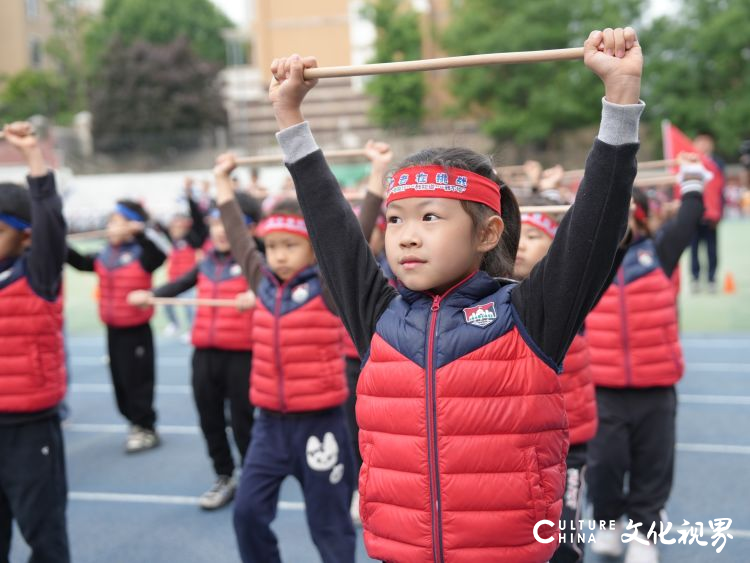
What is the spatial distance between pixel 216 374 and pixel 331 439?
165 cm

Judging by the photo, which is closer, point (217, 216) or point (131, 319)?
point (217, 216)

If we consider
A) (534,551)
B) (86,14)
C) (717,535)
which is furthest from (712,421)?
(86,14)

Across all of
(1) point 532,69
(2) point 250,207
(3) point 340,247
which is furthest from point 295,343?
(1) point 532,69

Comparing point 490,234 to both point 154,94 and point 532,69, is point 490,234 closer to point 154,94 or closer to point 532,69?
point 532,69

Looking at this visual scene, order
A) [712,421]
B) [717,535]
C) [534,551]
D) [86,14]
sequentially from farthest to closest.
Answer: [86,14]
[712,421]
[717,535]
[534,551]

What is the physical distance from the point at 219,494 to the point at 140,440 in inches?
63.2

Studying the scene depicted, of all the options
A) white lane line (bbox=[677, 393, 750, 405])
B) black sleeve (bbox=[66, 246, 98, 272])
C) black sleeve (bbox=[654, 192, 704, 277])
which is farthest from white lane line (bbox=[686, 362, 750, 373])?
black sleeve (bbox=[66, 246, 98, 272])

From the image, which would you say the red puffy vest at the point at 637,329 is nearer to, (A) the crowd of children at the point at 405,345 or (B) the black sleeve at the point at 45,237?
(A) the crowd of children at the point at 405,345

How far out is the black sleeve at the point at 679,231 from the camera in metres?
4.22

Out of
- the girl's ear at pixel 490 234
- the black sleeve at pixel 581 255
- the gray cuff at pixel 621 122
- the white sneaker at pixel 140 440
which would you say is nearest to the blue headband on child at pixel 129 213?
the white sneaker at pixel 140 440

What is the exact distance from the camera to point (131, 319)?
21.5 feet

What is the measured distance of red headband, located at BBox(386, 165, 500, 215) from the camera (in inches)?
81.2

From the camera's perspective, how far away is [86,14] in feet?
177

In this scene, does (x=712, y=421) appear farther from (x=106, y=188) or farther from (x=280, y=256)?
(x=106, y=188)
